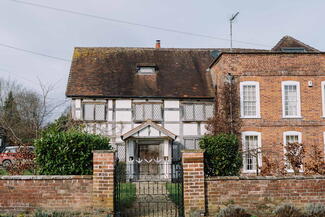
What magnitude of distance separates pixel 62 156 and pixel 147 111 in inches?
459

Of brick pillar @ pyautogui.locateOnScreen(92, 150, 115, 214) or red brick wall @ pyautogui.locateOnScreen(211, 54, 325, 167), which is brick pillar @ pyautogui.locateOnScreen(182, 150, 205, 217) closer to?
brick pillar @ pyautogui.locateOnScreen(92, 150, 115, 214)

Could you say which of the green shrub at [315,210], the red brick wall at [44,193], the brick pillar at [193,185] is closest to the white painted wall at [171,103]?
the brick pillar at [193,185]

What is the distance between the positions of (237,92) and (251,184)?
11.1 metres

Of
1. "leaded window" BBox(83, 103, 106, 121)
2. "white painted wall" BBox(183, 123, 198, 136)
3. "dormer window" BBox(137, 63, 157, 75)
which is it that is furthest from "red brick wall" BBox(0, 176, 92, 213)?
"dormer window" BBox(137, 63, 157, 75)

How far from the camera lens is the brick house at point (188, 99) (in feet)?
65.5

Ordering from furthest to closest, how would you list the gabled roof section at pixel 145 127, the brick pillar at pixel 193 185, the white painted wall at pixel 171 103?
the white painted wall at pixel 171 103 → the gabled roof section at pixel 145 127 → the brick pillar at pixel 193 185

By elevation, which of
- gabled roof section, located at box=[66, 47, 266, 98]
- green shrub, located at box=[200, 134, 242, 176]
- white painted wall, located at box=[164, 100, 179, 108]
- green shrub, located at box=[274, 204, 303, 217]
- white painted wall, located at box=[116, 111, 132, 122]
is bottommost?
green shrub, located at box=[274, 204, 303, 217]

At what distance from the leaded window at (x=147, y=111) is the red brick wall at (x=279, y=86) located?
164 inches

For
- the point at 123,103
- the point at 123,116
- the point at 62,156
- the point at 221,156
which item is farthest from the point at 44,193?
the point at 123,103

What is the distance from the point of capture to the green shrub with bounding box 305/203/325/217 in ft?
29.4

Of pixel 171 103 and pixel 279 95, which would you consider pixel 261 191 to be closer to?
pixel 279 95

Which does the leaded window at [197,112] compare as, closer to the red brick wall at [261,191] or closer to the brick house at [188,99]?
the brick house at [188,99]

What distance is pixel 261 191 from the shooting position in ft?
30.9

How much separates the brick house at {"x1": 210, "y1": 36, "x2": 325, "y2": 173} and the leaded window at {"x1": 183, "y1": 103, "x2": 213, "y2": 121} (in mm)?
2145
